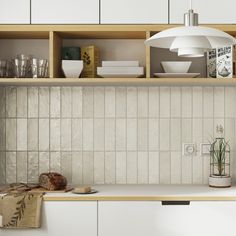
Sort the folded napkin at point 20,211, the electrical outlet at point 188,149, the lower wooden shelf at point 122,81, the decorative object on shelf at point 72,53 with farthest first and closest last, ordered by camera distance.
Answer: the electrical outlet at point 188,149, the decorative object on shelf at point 72,53, the lower wooden shelf at point 122,81, the folded napkin at point 20,211

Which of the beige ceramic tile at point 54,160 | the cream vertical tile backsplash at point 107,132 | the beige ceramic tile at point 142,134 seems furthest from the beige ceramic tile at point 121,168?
the beige ceramic tile at point 54,160

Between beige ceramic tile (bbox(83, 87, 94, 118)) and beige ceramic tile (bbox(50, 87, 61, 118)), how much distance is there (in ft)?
0.56

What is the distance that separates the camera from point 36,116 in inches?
135

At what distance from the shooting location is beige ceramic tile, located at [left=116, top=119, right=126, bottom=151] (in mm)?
3436

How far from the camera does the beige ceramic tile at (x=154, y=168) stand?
11.2 ft

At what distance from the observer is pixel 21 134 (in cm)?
343

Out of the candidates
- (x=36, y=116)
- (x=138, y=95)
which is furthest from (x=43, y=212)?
(x=138, y=95)

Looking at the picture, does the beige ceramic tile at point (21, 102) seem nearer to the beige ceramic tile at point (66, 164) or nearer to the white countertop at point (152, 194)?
the beige ceramic tile at point (66, 164)
